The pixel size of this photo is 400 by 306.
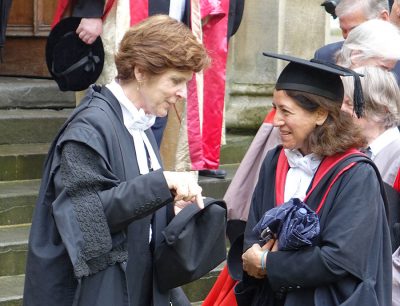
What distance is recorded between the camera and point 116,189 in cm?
357

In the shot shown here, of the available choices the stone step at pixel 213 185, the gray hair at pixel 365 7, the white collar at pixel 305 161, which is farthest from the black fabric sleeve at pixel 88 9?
the white collar at pixel 305 161

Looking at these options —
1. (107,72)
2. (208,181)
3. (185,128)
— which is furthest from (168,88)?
(208,181)

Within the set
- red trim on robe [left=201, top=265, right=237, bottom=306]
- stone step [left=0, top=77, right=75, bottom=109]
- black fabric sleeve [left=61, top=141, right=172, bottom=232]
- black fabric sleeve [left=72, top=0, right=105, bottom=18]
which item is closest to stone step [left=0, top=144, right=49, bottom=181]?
stone step [left=0, top=77, right=75, bottom=109]

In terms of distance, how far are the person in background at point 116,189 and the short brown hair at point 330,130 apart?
0.48 m

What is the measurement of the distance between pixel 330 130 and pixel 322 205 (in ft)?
0.94

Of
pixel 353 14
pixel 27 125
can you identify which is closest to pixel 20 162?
pixel 27 125

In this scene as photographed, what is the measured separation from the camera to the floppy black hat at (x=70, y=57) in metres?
5.55

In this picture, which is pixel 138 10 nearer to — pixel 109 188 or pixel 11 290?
pixel 11 290

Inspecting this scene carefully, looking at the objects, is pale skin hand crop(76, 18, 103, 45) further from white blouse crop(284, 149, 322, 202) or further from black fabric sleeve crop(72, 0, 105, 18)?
white blouse crop(284, 149, 322, 202)

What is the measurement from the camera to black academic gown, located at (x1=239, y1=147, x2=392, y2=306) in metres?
3.87

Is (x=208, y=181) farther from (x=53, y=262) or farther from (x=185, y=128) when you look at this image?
(x=53, y=262)

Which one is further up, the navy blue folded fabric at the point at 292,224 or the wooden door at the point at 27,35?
the navy blue folded fabric at the point at 292,224

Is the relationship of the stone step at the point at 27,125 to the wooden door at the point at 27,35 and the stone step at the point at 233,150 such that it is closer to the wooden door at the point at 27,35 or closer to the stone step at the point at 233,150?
the wooden door at the point at 27,35

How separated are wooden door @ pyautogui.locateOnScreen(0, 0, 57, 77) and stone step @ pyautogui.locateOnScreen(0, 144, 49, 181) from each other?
1292mm
